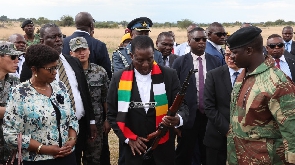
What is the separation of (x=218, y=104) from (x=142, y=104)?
1.17m

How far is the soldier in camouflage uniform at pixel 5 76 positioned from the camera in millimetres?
4285

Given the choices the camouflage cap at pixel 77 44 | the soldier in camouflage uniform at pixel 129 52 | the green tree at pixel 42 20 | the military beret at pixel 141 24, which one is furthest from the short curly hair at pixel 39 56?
the green tree at pixel 42 20

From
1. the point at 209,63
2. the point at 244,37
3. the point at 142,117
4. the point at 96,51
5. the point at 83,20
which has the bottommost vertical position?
the point at 142,117

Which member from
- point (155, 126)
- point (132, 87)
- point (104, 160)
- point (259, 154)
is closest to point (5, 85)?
point (132, 87)

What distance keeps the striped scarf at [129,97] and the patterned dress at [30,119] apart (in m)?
0.62

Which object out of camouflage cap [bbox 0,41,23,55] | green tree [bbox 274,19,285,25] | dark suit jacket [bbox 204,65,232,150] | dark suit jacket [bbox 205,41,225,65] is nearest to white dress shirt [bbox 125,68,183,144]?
dark suit jacket [bbox 204,65,232,150]

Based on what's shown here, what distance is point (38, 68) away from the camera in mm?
3693

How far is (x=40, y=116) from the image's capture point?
3.54 meters

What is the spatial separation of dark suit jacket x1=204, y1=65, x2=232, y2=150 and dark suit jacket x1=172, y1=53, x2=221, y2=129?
65 centimetres

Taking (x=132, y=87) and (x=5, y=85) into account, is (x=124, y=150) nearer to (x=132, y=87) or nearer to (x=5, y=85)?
(x=132, y=87)

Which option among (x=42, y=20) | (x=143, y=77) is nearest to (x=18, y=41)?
(x=143, y=77)

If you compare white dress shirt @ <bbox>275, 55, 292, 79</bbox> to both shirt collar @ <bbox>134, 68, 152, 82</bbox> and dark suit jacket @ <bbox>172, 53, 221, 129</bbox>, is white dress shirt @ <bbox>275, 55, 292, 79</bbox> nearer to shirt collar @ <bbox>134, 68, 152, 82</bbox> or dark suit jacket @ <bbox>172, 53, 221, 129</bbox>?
dark suit jacket @ <bbox>172, 53, 221, 129</bbox>

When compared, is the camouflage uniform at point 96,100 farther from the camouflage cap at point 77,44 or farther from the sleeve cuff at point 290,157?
the sleeve cuff at point 290,157

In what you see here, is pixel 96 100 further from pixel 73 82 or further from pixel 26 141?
pixel 26 141
